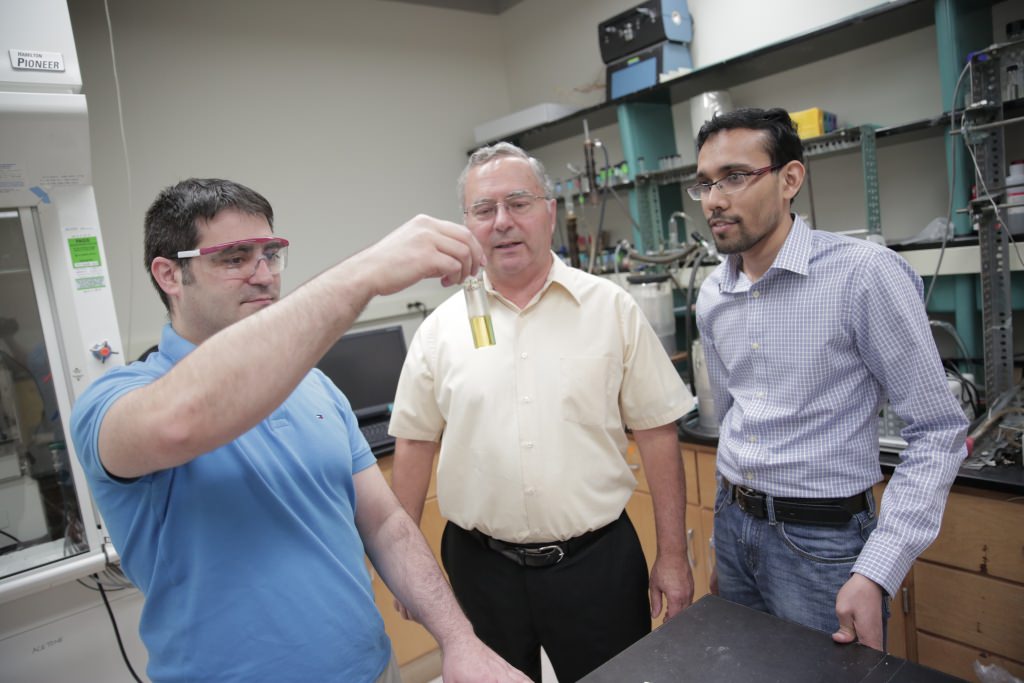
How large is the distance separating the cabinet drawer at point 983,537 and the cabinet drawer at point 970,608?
31 mm

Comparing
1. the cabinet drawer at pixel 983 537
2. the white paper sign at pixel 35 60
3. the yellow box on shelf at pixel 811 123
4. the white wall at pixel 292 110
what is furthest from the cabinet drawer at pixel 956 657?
the white wall at pixel 292 110

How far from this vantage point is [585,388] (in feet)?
5.05

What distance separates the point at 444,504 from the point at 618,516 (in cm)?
44

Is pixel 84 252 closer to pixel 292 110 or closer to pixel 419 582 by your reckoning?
pixel 419 582

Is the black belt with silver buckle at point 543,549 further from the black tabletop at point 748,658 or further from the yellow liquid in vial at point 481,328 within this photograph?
the yellow liquid in vial at point 481,328

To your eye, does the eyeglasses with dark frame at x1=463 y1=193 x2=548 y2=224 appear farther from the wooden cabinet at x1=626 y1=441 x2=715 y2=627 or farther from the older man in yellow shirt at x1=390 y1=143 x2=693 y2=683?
the wooden cabinet at x1=626 y1=441 x2=715 y2=627

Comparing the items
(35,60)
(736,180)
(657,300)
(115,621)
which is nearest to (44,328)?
(35,60)

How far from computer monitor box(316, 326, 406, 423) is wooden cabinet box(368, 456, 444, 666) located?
1.18 ft

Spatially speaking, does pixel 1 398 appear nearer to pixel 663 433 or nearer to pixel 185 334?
pixel 185 334

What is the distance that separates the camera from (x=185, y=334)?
41.1 inches

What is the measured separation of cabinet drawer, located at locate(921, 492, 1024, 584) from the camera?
1.62 m

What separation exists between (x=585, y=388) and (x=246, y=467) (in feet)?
2.67

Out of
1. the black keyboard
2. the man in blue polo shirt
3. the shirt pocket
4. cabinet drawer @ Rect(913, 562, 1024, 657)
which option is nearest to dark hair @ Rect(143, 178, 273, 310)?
the man in blue polo shirt

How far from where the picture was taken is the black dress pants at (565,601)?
4.96ft
